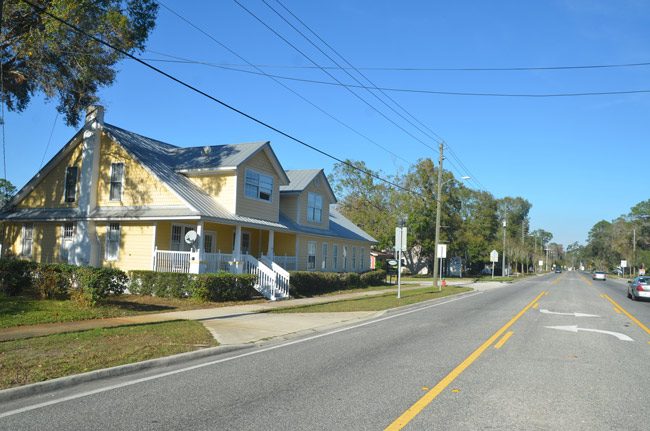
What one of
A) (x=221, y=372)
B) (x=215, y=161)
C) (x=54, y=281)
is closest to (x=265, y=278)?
(x=215, y=161)

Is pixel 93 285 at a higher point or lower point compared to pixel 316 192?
lower

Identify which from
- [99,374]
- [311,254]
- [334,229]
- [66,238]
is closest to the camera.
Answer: [99,374]

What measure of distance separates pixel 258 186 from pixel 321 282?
19.2 ft

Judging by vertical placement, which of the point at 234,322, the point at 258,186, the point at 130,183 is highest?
the point at 258,186

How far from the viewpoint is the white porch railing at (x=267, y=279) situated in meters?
22.5

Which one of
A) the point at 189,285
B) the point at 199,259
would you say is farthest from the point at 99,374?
the point at 199,259

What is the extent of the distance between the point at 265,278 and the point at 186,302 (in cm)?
463

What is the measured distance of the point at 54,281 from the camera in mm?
16656

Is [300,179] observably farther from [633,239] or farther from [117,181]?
[633,239]

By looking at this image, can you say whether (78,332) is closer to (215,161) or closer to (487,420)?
(487,420)

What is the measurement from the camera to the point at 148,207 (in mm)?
22641

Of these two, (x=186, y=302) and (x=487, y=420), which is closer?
(x=487, y=420)

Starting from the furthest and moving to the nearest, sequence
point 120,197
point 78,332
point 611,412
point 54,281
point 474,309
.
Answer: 1. point 120,197
2. point 474,309
3. point 54,281
4. point 78,332
5. point 611,412

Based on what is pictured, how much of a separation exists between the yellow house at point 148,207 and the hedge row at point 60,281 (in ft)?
16.6
